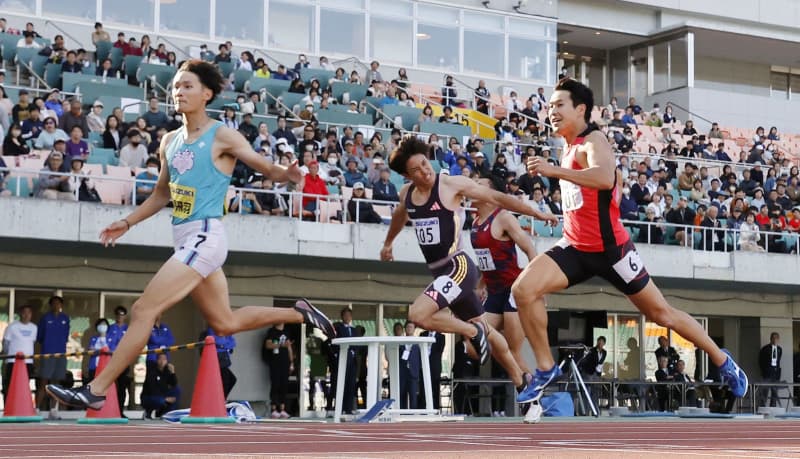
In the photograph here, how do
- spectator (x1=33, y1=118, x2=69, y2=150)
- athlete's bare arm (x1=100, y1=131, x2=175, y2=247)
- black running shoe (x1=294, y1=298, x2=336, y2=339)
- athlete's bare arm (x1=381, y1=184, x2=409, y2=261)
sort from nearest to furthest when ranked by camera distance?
athlete's bare arm (x1=100, y1=131, x2=175, y2=247) < black running shoe (x1=294, y1=298, x2=336, y2=339) < athlete's bare arm (x1=381, y1=184, x2=409, y2=261) < spectator (x1=33, y1=118, x2=69, y2=150)

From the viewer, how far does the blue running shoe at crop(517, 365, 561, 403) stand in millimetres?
10902

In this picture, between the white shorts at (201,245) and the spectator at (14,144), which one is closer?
the white shorts at (201,245)

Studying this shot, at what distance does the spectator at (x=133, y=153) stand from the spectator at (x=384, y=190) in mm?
4106

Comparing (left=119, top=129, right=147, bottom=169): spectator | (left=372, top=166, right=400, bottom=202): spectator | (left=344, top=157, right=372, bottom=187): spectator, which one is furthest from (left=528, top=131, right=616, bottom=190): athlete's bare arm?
(left=344, top=157, right=372, bottom=187): spectator

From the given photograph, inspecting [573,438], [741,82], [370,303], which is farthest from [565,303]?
[741,82]

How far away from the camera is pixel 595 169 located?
10203 mm

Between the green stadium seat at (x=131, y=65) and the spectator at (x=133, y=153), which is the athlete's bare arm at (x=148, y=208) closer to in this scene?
the spectator at (x=133, y=153)

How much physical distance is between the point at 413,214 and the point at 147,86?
49.0ft

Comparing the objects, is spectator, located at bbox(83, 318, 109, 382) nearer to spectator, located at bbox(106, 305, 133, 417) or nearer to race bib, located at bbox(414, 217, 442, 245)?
spectator, located at bbox(106, 305, 133, 417)

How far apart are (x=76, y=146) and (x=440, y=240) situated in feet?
31.0

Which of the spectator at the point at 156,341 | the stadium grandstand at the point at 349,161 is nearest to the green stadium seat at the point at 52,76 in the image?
the stadium grandstand at the point at 349,161

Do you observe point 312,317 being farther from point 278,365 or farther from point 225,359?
point 278,365

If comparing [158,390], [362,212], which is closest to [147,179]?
[158,390]

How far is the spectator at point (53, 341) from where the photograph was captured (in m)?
20.8
